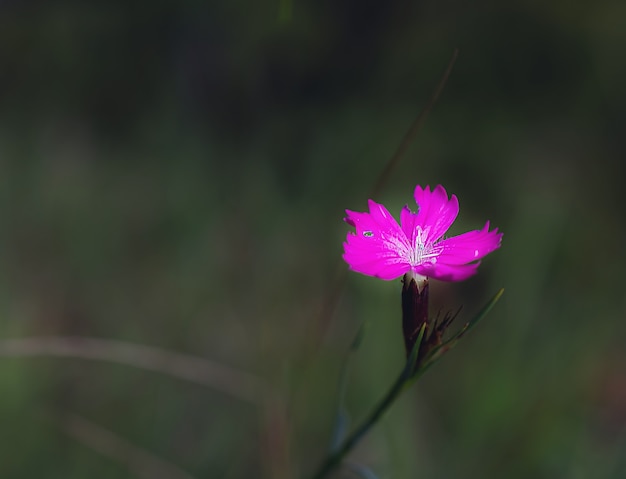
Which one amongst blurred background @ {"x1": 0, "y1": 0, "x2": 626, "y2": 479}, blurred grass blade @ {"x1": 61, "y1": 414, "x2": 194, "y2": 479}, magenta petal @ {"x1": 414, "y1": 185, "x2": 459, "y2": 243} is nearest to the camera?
magenta petal @ {"x1": 414, "y1": 185, "x2": 459, "y2": 243}

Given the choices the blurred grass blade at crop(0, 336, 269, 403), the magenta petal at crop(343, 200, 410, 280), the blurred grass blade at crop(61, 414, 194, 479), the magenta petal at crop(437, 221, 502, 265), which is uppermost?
the magenta petal at crop(437, 221, 502, 265)

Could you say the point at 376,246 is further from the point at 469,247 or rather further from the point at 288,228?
the point at 288,228

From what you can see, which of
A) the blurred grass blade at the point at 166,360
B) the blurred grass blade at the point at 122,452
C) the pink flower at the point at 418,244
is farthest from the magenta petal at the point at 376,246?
the blurred grass blade at the point at 122,452

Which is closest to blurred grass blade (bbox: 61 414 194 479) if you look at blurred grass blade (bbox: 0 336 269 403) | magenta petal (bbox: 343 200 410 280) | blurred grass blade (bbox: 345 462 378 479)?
blurred grass blade (bbox: 0 336 269 403)

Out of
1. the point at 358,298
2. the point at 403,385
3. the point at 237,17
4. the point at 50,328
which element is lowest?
the point at 50,328

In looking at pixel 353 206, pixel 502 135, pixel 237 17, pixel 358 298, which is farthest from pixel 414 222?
pixel 237 17

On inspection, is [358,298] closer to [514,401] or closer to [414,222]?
[514,401]

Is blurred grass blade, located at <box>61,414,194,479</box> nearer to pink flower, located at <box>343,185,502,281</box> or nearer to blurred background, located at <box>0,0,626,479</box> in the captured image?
blurred background, located at <box>0,0,626,479</box>

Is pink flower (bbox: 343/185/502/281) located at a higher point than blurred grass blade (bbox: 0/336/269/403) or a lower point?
higher

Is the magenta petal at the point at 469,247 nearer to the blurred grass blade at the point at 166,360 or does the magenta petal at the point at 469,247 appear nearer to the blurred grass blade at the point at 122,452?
the blurred grass blade at the point at 166,360
